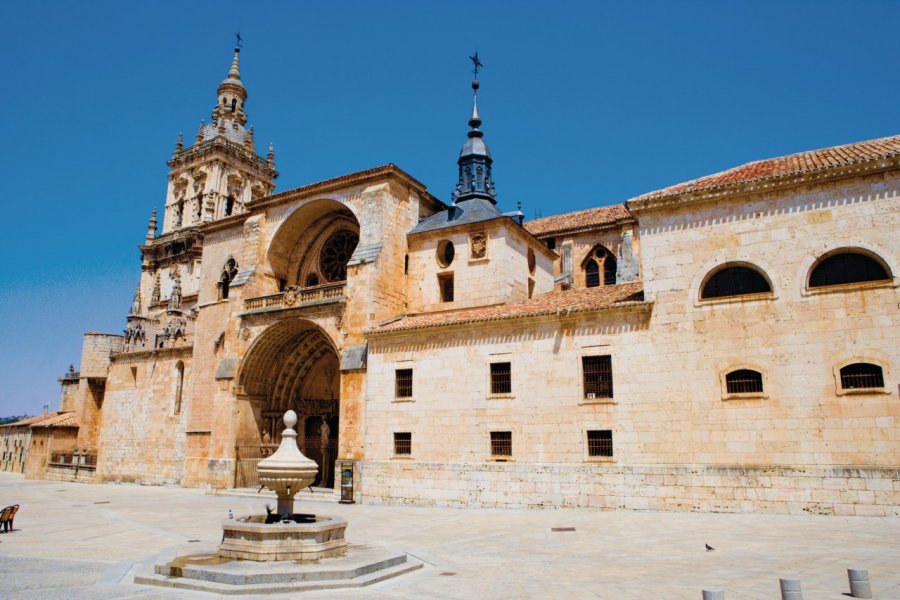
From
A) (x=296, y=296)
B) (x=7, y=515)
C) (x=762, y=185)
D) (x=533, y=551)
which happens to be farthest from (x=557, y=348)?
(x=7, y=515)

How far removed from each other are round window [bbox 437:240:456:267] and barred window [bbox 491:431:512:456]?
7811mm

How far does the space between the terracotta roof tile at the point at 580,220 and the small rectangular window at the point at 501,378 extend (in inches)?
432

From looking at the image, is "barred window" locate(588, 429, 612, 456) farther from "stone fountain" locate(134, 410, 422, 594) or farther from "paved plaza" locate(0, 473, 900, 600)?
"stone fountain" locate(134, 410, 422, 594)

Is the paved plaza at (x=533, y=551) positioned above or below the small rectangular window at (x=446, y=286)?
below

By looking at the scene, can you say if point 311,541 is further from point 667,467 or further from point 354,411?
point 354,411

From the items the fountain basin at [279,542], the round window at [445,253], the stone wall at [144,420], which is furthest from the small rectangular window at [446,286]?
the fountain basin at [279,542]

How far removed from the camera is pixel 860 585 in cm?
668

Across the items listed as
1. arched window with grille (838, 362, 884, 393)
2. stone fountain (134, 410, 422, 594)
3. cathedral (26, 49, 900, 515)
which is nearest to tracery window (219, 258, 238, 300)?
cathedral (26, 49, 900, 515)

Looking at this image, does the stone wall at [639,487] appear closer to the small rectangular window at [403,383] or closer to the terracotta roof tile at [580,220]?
the small rectangular window at [403,383]

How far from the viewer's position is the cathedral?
1440cm

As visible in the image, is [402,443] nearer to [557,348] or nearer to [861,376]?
[557,348]

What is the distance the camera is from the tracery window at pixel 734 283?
15570 millimetres

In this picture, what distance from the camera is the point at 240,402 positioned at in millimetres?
25359

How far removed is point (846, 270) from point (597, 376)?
20.9 feet
